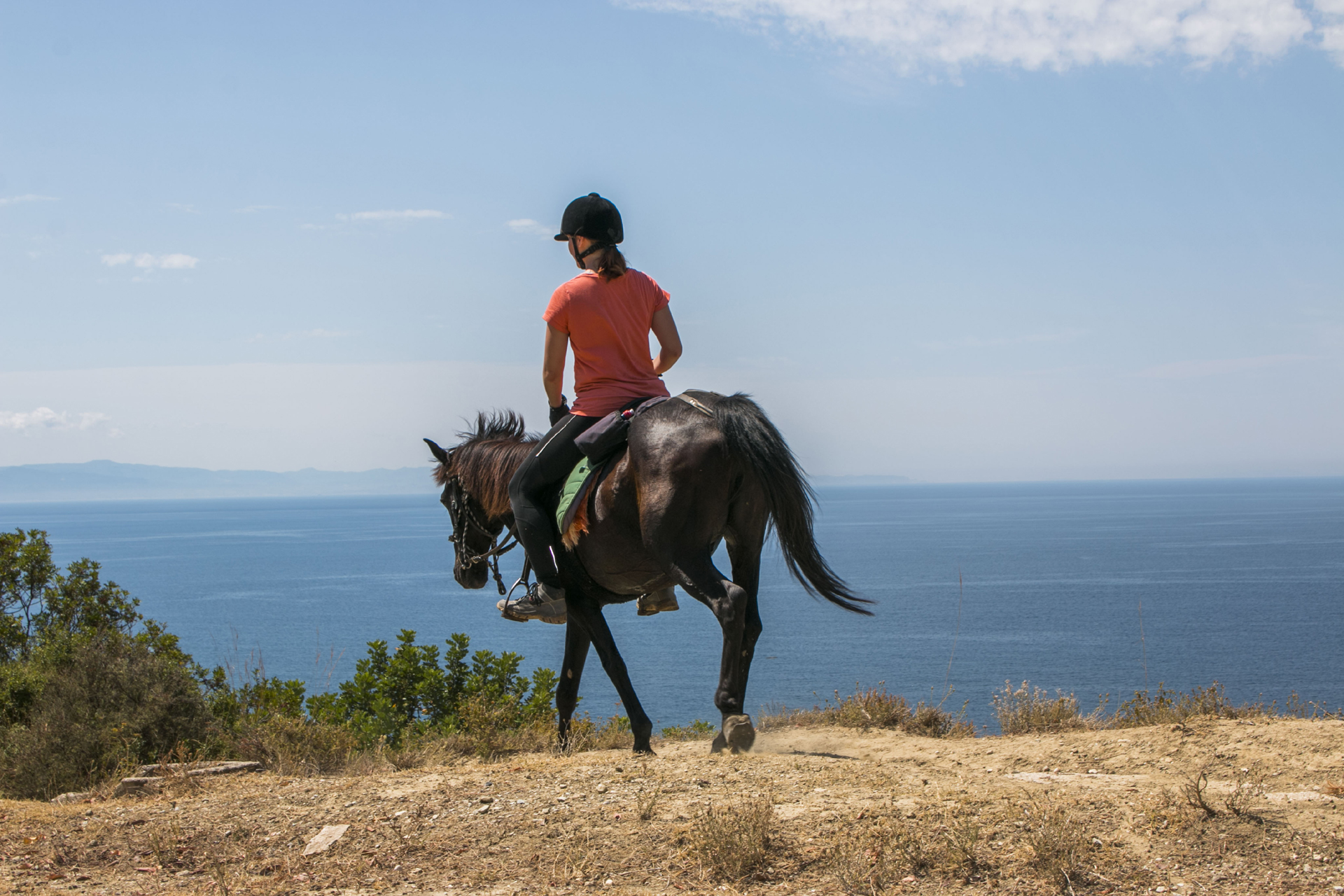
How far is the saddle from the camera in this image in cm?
648

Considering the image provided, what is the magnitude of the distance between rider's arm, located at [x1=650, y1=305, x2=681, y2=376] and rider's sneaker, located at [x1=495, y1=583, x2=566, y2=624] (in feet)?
5.64

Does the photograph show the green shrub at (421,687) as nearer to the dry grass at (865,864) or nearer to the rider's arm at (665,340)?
the rider's arm at (665,340)

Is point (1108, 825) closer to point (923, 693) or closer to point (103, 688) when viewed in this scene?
point (103, 688)

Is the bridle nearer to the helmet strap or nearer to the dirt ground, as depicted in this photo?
the dirt ground

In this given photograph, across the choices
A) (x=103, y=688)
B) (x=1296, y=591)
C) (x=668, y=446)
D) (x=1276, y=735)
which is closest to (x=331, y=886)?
(x=668, y=446)

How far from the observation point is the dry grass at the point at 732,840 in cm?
429

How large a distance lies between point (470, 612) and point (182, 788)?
7706cm

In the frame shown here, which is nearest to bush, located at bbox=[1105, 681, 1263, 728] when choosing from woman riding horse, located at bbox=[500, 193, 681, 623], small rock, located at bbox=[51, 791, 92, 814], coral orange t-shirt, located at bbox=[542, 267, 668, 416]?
woman riding horse, located at bbox=[500, 193, 681, 623]

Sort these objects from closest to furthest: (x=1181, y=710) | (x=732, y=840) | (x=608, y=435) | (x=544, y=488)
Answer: (x=732, y=840)
(x=608, y=435)
(x=544, y=488)
(x=1181, y=710)

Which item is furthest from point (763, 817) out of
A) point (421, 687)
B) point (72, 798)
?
point (421, 687)

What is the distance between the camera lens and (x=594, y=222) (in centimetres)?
672

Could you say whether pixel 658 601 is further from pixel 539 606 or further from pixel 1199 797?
pixel 1199 797

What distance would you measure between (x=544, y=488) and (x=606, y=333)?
1165 mm

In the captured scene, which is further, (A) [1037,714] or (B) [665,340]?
(A) [1037,714]
